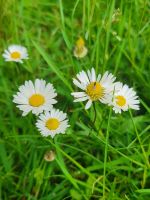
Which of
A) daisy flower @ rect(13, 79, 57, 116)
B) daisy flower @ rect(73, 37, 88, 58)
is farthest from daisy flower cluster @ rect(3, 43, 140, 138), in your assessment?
daisy flower @ rect(73, 37, 88, 58)

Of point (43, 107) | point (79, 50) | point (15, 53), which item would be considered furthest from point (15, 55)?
point (43, 107)

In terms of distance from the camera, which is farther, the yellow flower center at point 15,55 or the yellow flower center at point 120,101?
the yellow flower center at point 15,55

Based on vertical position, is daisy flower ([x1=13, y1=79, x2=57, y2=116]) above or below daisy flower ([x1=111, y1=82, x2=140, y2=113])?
above

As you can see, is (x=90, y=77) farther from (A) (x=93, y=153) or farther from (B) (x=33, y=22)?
(B) (x=33, y=22)

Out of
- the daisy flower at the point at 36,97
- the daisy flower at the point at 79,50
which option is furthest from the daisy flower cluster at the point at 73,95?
the daisy flower at the point at 79,50

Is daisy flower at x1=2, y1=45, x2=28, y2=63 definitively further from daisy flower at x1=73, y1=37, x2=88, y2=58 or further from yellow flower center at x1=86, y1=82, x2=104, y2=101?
yellow flower center at x1=86, y1=82, x2=104, y2=101

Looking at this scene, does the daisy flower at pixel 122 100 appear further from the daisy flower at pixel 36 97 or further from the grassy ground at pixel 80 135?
the daisy flower at pixel 36 97

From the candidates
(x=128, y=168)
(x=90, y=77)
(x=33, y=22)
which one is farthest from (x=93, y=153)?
(x=33, y=22)

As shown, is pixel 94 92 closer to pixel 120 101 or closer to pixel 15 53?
pixel 120 101
